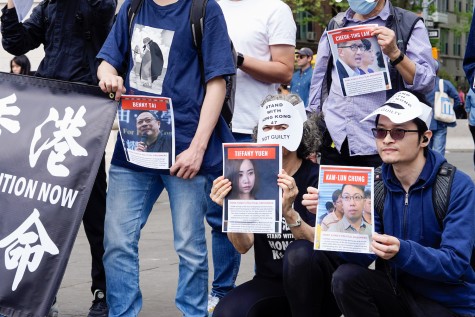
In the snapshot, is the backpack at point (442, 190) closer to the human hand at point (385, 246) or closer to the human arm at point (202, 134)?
the human hand at point (385, 246)

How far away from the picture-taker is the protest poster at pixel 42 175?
441 cm

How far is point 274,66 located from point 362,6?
2.27ft

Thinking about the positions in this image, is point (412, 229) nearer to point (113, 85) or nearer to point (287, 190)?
point (287, 190)

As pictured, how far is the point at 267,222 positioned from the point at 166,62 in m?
0.99

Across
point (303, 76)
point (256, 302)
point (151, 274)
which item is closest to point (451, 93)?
point (303, 76)

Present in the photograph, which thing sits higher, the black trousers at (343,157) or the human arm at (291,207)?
the black trousers at (343,157)

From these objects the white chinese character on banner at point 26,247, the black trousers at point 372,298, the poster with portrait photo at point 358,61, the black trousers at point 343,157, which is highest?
the poster with portrait photo at point 358,61

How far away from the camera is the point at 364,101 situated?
5211 mm

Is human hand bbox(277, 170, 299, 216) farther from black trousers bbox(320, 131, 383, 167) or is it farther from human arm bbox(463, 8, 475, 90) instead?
human arm bbox(463, 8, 475, 90)

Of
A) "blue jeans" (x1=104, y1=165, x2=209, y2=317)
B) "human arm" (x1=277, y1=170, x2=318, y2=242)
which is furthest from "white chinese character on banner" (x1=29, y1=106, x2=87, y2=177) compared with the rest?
"human arm" (x1=277, y1=170, x2=318, y2=242)

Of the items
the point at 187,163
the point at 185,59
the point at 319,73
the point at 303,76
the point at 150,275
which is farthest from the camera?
the point at 303,76

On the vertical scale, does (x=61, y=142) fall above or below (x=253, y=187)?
above

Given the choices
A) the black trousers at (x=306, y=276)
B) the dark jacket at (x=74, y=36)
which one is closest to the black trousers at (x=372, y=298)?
the black trousers at (x=306, y=276)

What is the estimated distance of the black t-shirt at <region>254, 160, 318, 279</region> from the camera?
4.65 metres
